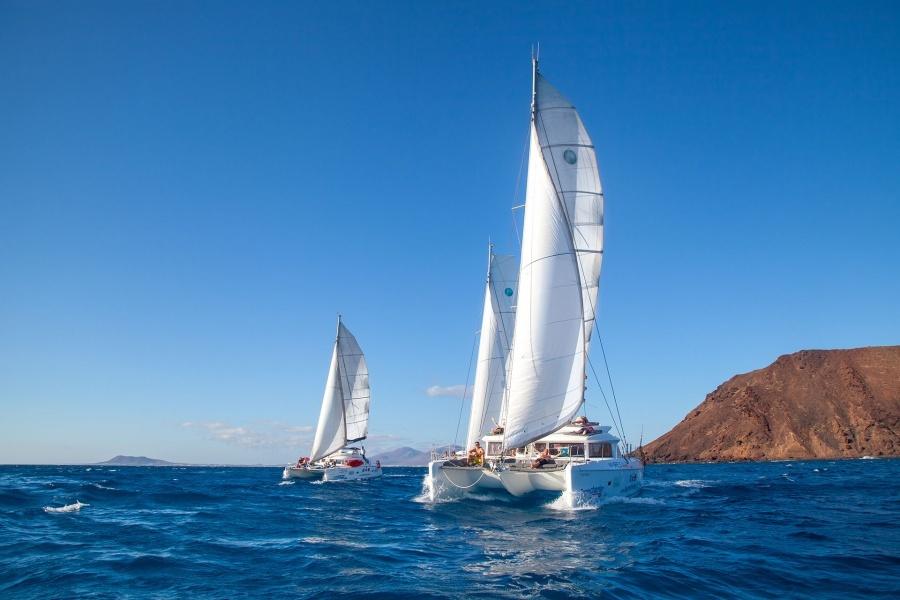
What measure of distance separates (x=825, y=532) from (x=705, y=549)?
5.88 meters

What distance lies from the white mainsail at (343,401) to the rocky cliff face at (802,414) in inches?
4694

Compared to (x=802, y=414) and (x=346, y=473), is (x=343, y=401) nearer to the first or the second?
(x=346, y=473)

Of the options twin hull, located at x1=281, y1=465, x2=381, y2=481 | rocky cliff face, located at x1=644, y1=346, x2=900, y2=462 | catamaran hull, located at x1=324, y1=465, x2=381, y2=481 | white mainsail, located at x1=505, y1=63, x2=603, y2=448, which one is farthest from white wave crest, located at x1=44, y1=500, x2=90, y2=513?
rocky cliff face, located at x1=644, y1=346, x2=900, y2=462

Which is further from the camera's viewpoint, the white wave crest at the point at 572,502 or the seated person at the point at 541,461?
the seated person at the point at 541,461

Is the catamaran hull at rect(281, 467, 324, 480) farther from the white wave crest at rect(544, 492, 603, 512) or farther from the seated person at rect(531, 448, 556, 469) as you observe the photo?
the white wave crest at rect(544, 492, 603, 512)

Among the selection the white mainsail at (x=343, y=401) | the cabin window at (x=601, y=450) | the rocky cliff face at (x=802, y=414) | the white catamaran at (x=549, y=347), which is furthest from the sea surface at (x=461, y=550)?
the rocky cliff face at (x=802, y=414)

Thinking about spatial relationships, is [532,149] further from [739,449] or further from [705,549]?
[739,449]

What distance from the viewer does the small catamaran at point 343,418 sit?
193ft

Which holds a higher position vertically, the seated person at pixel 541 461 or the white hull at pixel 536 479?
the seated person at pixel 541 461

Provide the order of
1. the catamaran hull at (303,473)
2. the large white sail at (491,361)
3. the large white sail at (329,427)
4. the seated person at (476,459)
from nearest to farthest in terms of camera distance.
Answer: the seated person at (476,459)
the large white sail at (491,361)
the catamaran hull at (303,473)
the large white sail at (329,427)

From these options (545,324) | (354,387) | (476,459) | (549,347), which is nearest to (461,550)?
(549,347)

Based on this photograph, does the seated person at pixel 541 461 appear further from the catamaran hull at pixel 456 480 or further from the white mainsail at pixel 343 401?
the white mainsail at pixel 343 401

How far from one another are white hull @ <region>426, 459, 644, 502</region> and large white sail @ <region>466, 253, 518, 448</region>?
30.8ft

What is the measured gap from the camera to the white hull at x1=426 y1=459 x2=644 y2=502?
82.7ft
